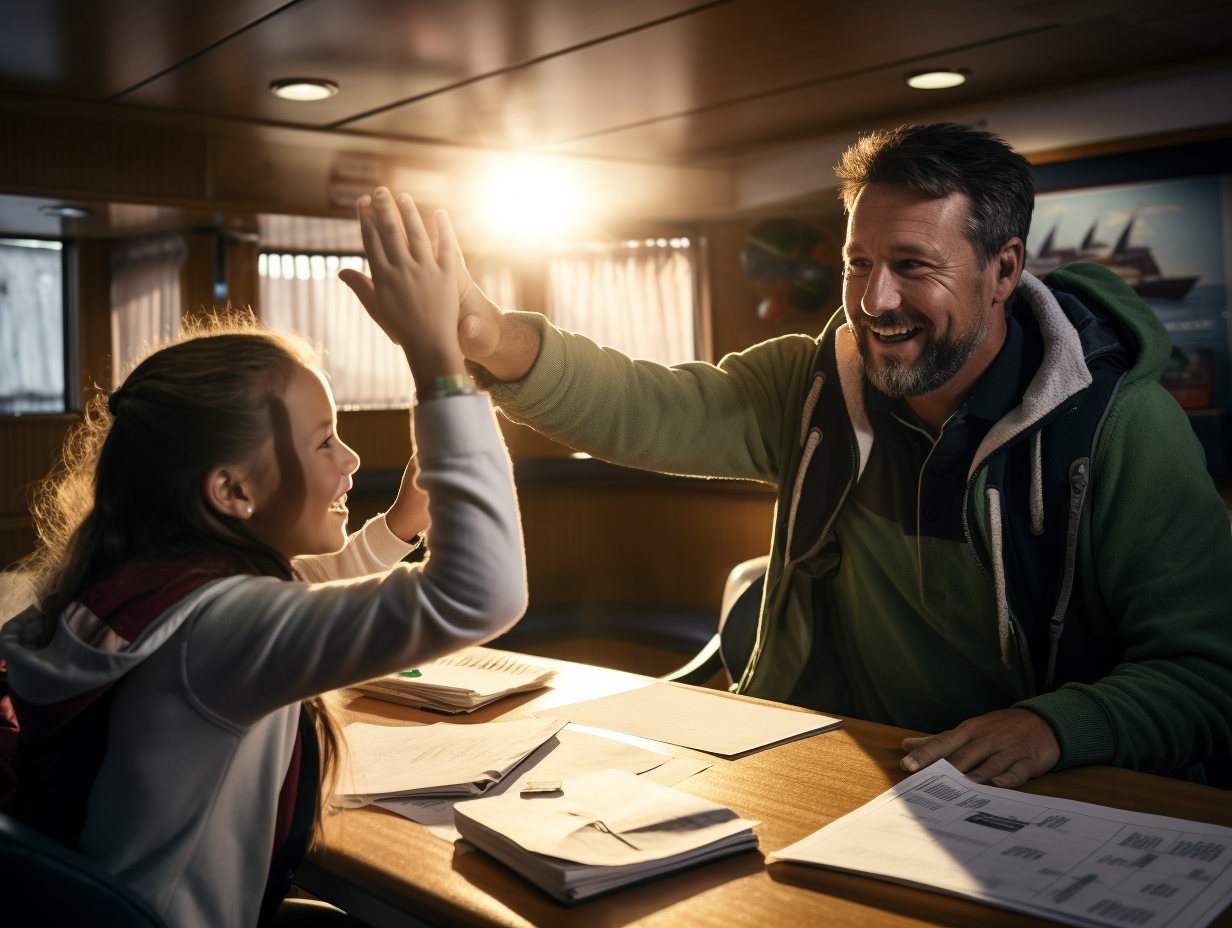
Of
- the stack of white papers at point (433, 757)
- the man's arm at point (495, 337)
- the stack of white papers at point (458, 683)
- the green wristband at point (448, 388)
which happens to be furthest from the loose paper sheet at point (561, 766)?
the man's arm at point (495, 337)

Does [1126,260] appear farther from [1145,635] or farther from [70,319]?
[70,319]

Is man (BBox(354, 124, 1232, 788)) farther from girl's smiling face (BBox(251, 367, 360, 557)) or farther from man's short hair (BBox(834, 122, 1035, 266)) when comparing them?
girl's smiling face (BBox(251, 367, 360, 557))

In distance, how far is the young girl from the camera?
98 centimetres

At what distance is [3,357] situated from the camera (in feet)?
17.5

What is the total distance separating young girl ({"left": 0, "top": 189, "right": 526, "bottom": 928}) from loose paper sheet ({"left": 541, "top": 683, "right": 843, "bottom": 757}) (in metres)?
0.51

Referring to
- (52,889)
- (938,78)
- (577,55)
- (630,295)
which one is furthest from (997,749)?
(630,295)

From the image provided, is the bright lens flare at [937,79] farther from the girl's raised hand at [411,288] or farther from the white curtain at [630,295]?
the girl's raised hand at [411,288]

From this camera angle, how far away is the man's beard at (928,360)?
1.72m

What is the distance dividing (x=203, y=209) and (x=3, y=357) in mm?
1513

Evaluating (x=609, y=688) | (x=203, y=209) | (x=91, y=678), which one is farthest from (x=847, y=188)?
(x=203, y=209)

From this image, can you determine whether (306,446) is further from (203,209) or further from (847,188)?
(203,209)

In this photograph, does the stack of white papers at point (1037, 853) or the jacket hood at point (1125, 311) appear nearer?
the stack of white papers at point (1037, 853)

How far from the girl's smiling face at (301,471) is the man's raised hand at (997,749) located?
74cm

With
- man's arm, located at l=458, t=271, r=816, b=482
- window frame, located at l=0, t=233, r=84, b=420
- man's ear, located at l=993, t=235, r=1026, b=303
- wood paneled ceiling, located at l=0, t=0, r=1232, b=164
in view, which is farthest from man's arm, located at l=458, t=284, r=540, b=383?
window frame, located at l=0, t=233, r=84, b=420
